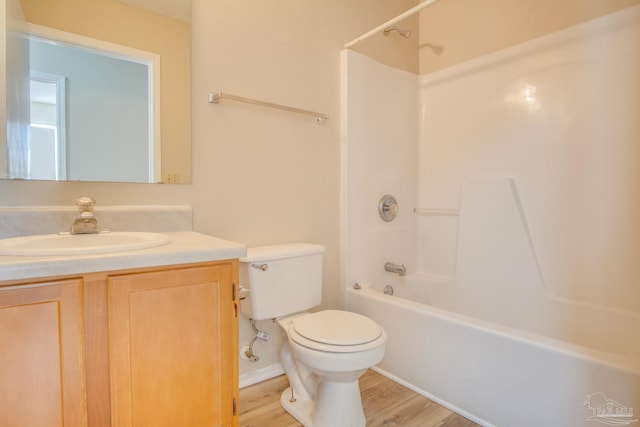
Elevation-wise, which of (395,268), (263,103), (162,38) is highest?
(162,38)

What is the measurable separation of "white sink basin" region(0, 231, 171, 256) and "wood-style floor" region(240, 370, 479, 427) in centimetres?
93

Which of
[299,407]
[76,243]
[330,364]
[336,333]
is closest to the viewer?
[76,243]

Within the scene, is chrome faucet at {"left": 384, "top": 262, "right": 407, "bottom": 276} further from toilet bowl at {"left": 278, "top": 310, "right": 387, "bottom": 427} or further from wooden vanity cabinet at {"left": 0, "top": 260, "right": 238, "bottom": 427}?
wooden vanity cabinet at {"left": 0, "top": 260, "right": 238, "bottom": 427}

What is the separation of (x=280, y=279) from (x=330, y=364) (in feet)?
1.54

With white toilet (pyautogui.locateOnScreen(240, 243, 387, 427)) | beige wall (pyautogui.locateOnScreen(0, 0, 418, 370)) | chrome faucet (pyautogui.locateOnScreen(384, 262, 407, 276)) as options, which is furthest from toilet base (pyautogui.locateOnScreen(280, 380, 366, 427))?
chrome faucet (pyautogui.locateOnScreen(384, 262, 407, 276))

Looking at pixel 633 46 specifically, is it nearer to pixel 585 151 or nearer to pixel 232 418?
pixel 585 151

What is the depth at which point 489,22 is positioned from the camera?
7.18 feet

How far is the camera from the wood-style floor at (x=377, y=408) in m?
1.49

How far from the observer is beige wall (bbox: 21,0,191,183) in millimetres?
1269

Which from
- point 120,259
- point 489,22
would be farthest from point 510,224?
point 120,259

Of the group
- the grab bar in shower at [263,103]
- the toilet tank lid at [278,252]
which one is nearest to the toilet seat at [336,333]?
the toilet tank lid at [278,252]

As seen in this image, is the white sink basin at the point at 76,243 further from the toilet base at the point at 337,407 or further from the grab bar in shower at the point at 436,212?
the grab bar in shower at the point at 436,212

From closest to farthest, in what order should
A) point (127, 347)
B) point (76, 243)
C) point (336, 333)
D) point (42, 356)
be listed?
point (42, 356) → point (127, 347) → point (76, 243) → point (336, 333)

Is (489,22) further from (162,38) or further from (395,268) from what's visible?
(162,38)
